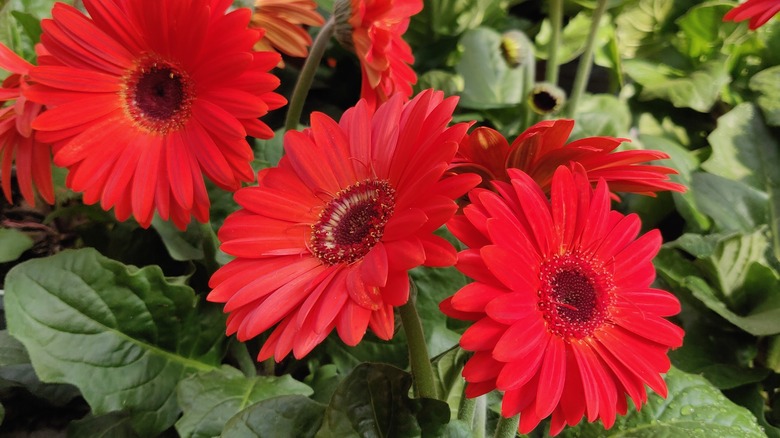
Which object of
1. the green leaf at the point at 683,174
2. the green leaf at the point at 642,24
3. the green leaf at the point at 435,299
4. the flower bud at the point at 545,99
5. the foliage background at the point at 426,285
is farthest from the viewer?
the green leaf at the point at 642,24

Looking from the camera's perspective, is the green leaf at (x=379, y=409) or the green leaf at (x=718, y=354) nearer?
the green leaf at (x=379, y=409)

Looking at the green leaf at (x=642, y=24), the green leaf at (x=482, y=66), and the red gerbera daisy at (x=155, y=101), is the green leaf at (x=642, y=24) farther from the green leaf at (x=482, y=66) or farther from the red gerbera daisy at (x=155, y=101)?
the red gerbera daisy at (x=155, y=101)

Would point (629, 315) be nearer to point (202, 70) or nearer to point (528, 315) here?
point (528, 315)

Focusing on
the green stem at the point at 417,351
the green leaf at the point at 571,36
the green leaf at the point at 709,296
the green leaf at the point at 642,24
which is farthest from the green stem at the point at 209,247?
the green leaf at the point at 642,24

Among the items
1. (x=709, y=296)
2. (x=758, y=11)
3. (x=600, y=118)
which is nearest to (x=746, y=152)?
(x=600, y=118)

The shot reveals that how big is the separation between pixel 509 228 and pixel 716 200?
0.64m

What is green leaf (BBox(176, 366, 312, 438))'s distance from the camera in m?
0.61

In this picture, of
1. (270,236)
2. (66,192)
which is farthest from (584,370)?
(66,192)

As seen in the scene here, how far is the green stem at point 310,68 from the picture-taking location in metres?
0.70

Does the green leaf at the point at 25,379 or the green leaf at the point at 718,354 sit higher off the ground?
the green leaf at the point at 25,379

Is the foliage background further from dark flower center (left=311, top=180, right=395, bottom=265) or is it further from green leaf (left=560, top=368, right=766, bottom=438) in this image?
dark flower center (left=311, top=180, right=395, bottom=265)

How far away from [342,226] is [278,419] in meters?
0.18

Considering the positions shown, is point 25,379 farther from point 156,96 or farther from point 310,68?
point 310,68

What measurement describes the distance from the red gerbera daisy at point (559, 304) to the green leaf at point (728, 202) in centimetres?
49
